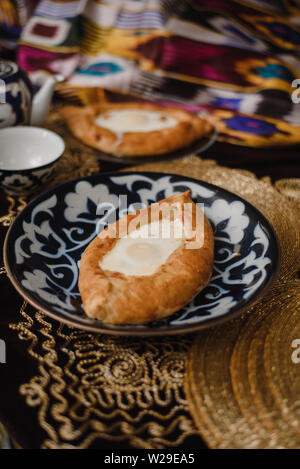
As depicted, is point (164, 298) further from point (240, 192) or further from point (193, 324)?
point (240, 192)

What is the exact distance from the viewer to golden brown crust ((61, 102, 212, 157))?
4.04 ft

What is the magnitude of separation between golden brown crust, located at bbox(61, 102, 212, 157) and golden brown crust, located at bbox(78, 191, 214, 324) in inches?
18.6

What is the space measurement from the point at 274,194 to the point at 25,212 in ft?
1.99

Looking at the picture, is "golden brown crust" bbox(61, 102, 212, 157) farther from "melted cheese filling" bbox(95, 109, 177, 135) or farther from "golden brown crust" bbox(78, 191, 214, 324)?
"golden brown crust" bbox(78, 191, 214, 324)

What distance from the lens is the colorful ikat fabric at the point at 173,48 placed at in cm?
162

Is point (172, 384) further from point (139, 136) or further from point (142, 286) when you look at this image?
point (139, 136)

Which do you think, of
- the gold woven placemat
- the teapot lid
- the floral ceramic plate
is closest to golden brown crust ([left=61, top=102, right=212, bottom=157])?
the floral ceramic plate

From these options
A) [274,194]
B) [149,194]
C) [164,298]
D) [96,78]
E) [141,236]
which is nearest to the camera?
[164,298]

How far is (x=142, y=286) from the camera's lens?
71cm

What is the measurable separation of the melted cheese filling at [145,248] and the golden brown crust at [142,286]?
0.01 meters

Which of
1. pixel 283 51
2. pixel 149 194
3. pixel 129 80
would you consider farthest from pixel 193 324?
pixel 283 51
